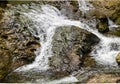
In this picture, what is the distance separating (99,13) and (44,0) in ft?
11.6

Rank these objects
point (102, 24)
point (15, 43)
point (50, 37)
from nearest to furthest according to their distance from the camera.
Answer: point (15, 43), point (50, 37), point (102, 24)

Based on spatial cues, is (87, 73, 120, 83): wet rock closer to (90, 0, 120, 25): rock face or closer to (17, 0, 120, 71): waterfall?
(17, 0, 120, 71): waterfall

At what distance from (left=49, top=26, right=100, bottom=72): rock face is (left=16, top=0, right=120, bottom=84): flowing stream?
28 centimetres

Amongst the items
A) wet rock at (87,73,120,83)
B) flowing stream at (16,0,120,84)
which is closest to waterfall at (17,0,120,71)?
flowing stream at (16,0,120,84)

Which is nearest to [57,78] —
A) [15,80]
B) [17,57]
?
[15,80]

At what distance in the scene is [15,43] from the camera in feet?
40.8

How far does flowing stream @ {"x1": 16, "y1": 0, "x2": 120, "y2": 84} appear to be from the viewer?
11.7 metres

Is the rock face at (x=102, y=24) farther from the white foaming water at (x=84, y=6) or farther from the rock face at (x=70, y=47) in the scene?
the white foaming water at (x=84, y=6)

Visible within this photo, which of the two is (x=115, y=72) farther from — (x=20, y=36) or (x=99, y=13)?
(x=99, y=13)

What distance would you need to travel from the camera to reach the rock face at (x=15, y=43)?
1139 centimetres

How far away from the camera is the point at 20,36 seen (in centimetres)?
1284

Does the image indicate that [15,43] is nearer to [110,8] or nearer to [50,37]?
[50,37]

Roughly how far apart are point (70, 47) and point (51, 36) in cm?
137

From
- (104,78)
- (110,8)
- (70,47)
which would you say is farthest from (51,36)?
(110,8)
